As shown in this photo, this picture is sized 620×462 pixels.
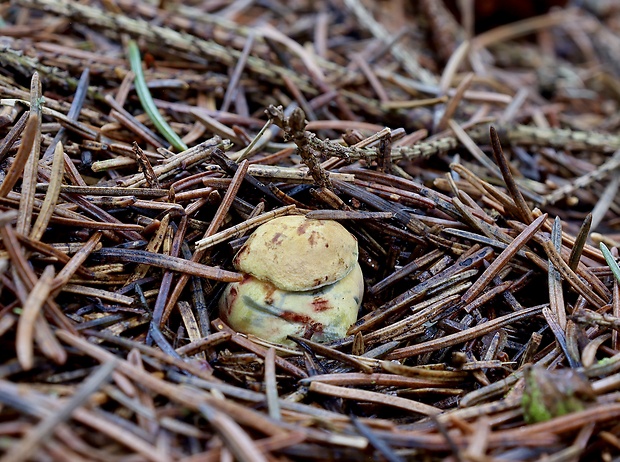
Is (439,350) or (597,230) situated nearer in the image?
(439,350)

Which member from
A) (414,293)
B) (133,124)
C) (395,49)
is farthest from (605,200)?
(133,124)

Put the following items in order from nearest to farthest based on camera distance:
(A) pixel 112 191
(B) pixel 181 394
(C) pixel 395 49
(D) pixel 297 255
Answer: (B) pixel 181 394, (D) pixel 297 255, (A) pixel 112 191, (C) pixel 395 49

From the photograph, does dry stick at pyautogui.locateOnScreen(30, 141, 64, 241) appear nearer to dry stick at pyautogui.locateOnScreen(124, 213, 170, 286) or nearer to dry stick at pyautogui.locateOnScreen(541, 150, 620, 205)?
dry stick at pyautogui.locateOnScreen(124, 213, 170, 286)

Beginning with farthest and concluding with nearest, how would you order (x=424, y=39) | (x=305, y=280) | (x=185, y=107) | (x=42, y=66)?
(x=424, y=39) < (x=185, y=107) < (x=42, y=66) < (x=305, y=280)

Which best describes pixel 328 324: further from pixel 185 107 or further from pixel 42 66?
pixel 42 66

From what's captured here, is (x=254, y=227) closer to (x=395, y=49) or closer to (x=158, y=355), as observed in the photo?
(x=158, y=355)

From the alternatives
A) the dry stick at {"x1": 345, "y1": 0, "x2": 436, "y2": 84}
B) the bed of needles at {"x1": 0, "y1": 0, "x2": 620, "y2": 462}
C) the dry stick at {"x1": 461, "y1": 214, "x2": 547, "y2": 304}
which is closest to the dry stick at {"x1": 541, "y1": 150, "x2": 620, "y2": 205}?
the bed of needles at {"x1": 0, "y1": 0, "x2": 620, "y2": 462}

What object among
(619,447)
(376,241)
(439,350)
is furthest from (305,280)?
(619,447)
